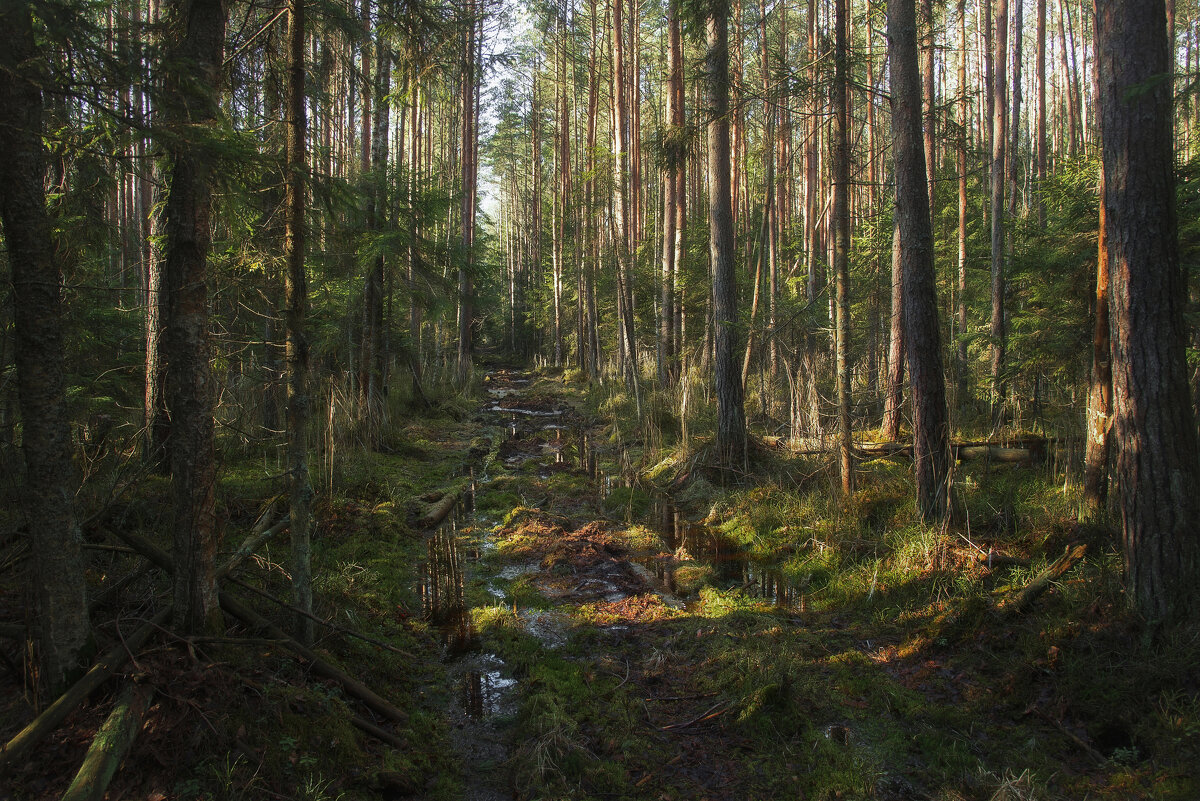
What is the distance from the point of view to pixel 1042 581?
4465 millimetres

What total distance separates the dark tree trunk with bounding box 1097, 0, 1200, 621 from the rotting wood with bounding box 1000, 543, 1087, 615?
2.14ft

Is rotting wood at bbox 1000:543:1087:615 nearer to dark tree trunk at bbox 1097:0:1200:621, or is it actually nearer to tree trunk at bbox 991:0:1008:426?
dark tree trunk at bbox 1097:0:1200:621

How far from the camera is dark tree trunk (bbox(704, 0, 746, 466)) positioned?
8.48m

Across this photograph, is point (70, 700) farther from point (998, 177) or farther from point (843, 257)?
point (998, 177)

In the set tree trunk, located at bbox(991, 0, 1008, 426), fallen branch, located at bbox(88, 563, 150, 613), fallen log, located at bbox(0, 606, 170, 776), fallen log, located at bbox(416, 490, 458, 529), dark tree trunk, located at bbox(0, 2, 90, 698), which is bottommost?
fallen log, located at bbox(416, 490, 458, 529)

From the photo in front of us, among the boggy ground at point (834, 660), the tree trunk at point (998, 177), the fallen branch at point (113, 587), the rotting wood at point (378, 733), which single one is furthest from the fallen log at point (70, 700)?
the tree trunk at point (998, 177)

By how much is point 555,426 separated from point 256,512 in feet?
31.7

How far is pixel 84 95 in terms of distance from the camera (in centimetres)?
266

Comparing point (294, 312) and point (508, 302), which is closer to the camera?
point (294, 312)

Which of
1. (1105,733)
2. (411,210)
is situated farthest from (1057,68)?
(1105,733)

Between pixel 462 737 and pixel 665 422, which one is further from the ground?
pixel 665 422

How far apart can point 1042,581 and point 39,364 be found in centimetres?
628

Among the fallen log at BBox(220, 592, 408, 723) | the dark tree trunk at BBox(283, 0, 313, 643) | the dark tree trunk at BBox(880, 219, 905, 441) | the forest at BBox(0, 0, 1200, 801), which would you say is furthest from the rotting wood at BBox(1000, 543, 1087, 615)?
the dark tree trunk at BBox(283, 0, 313, 643)

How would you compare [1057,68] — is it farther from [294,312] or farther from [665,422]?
[294,312]
